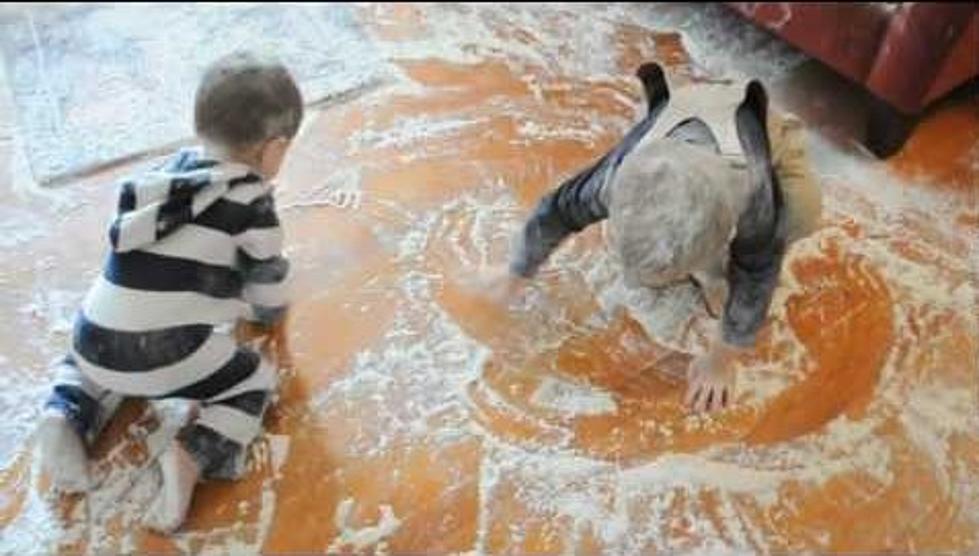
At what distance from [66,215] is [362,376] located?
0.51 meters

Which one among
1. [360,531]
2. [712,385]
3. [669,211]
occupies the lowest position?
[360,531]

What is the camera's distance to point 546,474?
115 cm

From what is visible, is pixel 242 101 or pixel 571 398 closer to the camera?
pixel 242 101

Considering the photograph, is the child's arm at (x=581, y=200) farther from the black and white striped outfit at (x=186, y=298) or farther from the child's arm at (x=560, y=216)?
the black and white striped outfit at (x=186, y=298)

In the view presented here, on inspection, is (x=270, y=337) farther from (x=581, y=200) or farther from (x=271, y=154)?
(x=581, y=200)

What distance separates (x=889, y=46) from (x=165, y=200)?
1055mm

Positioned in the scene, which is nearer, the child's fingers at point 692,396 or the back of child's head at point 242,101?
the back of child's head at point 242,101

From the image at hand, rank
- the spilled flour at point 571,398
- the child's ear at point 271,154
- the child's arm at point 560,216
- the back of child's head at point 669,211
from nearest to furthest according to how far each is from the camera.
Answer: the back of child's head at point 669,211
the child's ear at point 271,154
the child's arm at point 560,216
the spilled flour at point 571,398

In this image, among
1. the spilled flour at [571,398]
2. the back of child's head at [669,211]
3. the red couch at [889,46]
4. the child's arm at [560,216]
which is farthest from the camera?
the red couch at [889,46]

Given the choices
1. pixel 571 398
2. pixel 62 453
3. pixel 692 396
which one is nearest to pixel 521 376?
pixel 571 398

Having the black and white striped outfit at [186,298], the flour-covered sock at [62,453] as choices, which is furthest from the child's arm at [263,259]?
the flour-covered sock at [62,453]

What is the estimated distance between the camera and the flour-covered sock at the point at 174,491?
105cm

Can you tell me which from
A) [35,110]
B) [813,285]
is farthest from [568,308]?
[35,110]

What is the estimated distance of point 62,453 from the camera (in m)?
1.06
